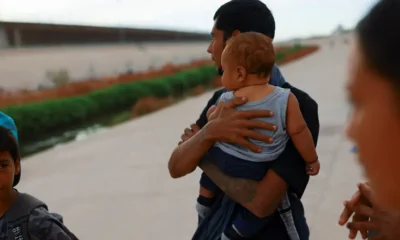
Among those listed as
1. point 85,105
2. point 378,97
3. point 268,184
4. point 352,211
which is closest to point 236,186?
point 268,184

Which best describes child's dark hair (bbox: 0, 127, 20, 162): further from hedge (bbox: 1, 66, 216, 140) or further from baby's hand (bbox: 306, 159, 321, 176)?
A: hedge (bbox: 1, 66, 216, 140)

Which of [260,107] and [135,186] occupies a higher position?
[260,107]

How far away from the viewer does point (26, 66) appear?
20.0 m

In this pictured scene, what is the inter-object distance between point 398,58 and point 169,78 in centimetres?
1825

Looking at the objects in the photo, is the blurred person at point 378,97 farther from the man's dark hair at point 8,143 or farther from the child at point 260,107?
the man's dark hair at point 8,143

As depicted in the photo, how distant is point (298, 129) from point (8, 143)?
0.94m

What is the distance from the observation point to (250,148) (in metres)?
1.66

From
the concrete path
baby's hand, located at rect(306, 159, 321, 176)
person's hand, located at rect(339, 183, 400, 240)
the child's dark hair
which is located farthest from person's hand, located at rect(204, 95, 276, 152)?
the concrete path

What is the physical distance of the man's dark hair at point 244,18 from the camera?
5.90 feet

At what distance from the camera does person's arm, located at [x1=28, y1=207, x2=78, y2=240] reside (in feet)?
5.91

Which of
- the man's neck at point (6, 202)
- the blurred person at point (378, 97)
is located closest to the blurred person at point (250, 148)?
the man's neck at point (6, 202)

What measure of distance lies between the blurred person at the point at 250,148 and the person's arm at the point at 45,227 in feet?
1.27

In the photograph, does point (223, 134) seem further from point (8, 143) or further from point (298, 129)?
point (8, 143)

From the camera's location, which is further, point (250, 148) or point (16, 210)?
point (16, 210)
